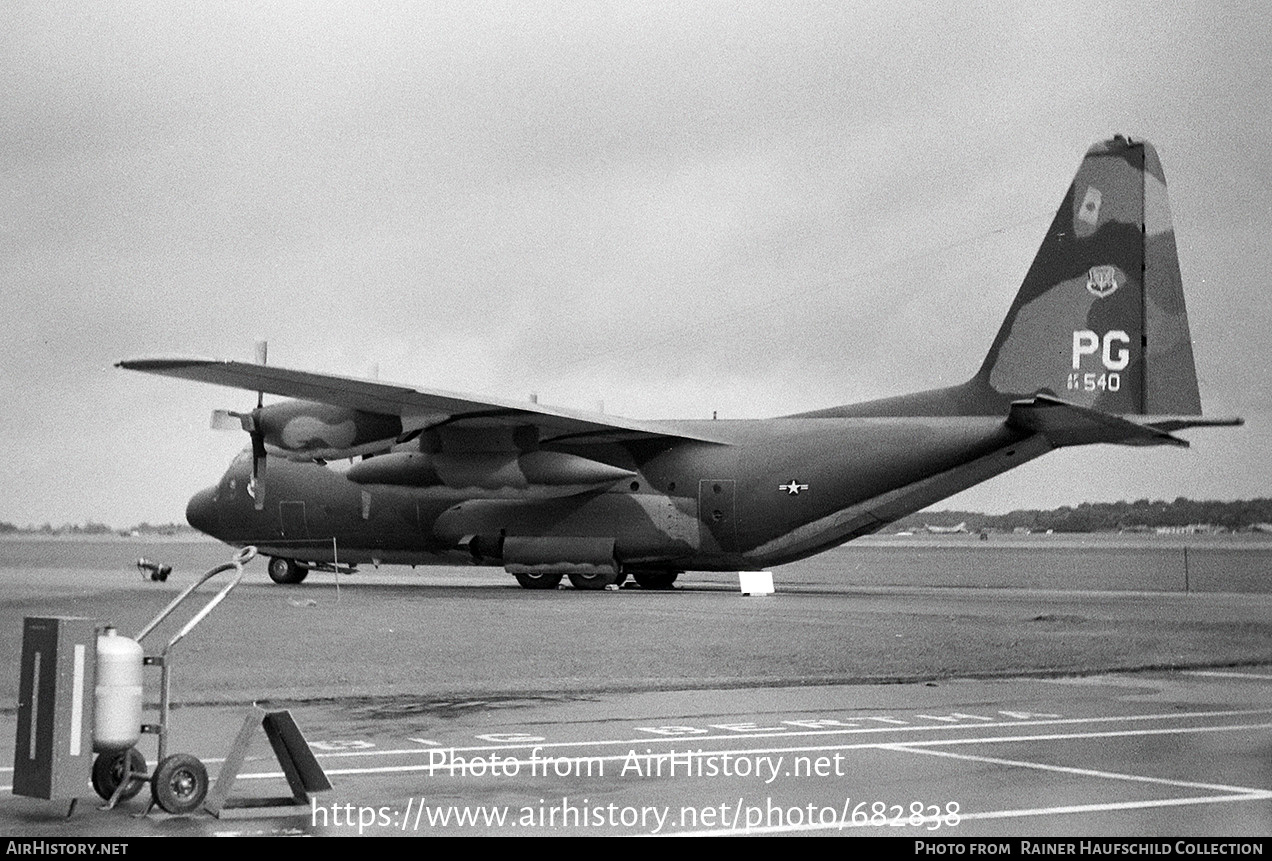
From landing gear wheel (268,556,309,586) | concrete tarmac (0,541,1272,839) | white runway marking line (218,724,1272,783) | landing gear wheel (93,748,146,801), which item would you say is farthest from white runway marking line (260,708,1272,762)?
landing gear wheel (268,556,309,586)

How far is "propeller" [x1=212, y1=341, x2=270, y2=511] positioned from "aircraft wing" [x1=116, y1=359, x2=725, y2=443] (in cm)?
79

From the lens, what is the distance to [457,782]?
372 inches

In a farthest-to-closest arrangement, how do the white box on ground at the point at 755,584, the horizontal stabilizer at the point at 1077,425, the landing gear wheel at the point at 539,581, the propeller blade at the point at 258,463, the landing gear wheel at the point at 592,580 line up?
the landing gear wheel at the point at 539,581
the landing gear wheel at the point at 592,580
the white box on ground at the point at 755,584
the propeller blade at the point at 258,463
the horizontal stabilizer at the point at 1077,425

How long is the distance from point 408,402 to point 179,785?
21890mm

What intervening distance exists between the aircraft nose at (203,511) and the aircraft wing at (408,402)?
6.84 metres

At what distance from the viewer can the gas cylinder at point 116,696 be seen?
8.48 metres

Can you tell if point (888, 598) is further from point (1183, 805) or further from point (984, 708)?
point (1183, 805)

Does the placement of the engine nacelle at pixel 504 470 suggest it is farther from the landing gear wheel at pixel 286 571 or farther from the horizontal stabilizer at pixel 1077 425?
the horizontal stabilizer at pixel 1077 425

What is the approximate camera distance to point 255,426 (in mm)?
30922

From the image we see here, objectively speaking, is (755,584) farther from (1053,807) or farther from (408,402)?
(1053,807)

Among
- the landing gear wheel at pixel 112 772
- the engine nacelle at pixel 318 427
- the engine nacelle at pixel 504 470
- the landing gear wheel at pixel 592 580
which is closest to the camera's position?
the landing gear wheel at pixel 112 772

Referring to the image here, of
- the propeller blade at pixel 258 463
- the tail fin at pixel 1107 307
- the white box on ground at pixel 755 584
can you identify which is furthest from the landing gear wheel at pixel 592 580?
the tail fin at pixel 1107 307

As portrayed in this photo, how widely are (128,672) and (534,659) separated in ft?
32.6
